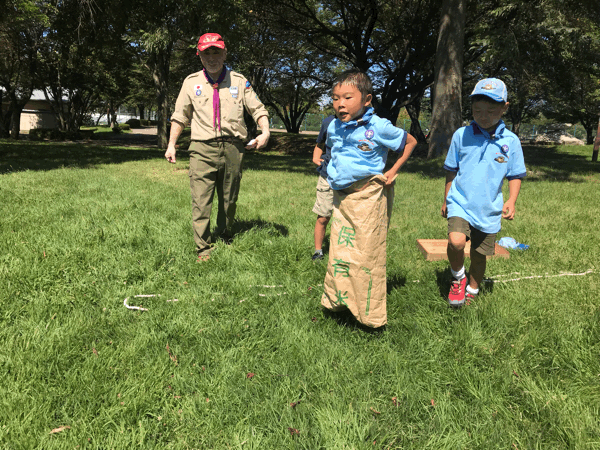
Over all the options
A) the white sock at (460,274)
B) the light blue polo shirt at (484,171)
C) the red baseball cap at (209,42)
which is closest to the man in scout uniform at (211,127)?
the red baseball cap at (209,42)

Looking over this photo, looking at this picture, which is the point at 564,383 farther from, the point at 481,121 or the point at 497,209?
the point at 481,121

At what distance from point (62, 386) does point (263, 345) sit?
3.92 ft

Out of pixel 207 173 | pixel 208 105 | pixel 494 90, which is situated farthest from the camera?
pixel 207 173

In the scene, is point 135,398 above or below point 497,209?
below

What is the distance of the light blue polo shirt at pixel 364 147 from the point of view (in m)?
2.74

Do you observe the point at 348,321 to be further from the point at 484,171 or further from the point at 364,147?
the point at 484,171

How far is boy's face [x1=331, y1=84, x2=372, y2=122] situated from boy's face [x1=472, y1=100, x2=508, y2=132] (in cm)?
85

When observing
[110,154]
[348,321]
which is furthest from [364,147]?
[110,154]

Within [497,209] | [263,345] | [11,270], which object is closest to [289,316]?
[263,345]

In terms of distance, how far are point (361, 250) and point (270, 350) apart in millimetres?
913

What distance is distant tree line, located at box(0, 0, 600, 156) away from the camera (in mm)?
12023

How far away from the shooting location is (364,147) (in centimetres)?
276

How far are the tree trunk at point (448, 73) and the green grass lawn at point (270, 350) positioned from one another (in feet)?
29.5

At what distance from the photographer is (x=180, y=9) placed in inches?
520
